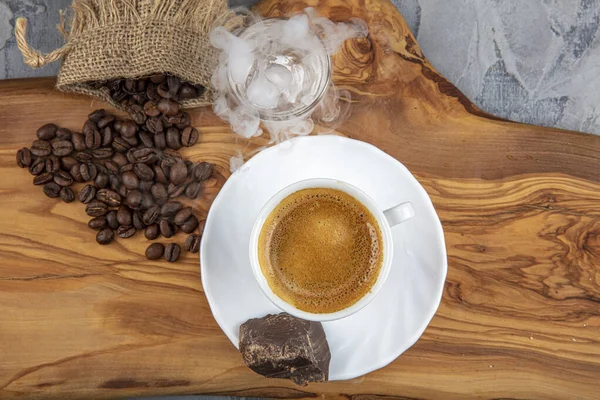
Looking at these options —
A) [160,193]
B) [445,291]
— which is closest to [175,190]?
[160,193]

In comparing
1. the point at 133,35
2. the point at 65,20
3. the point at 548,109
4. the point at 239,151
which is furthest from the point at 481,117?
the point at 65,20

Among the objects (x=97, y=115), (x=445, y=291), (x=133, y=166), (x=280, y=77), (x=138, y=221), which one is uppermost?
(x=280, y=77)

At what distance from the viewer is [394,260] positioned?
47.4 inches

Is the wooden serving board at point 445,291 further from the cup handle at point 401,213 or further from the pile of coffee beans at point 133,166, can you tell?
the cup handle at point 401,213

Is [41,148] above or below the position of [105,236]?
above

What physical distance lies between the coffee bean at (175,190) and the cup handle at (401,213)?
0.52m

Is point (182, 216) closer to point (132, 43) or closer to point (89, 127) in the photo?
point (89, 127)

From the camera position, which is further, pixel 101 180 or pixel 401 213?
pixel 101 180

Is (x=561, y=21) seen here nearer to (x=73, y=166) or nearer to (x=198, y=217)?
(x=198, y=217)

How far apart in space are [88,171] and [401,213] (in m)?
0.76

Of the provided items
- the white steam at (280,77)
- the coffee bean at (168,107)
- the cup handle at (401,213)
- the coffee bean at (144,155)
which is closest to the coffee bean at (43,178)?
the coffee bean at (144,155)

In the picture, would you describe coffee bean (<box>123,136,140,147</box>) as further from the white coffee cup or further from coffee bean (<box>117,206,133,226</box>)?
the white coffee cup

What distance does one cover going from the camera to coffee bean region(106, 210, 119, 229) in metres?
1.32

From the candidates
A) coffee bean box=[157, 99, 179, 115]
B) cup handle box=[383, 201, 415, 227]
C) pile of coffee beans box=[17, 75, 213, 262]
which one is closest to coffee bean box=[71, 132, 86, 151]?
pile of coffee beans box=[17, 75, 213, 262]
